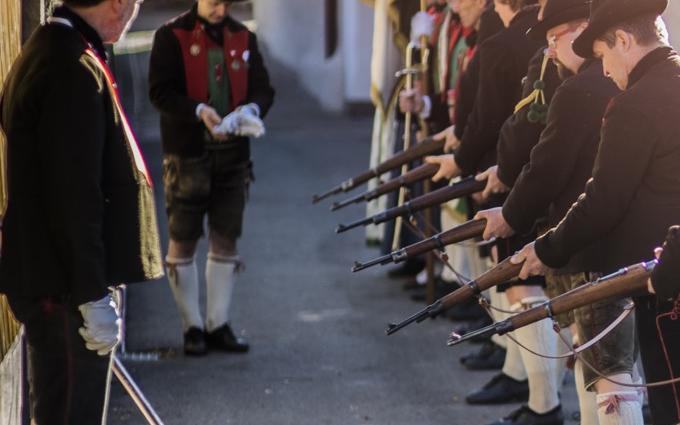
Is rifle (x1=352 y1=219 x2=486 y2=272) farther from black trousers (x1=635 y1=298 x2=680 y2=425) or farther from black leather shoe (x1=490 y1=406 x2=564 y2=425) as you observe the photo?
black leather shoe (x1=490 y1=406 x2=564 y2=425)

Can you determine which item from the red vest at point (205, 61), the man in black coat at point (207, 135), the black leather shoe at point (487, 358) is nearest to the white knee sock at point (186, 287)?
the man in black coat at point (207, 135)

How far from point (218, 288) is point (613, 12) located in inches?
152

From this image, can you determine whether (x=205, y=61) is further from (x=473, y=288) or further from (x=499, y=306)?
(x=473, y=288)

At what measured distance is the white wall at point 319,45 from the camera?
54.4 ft

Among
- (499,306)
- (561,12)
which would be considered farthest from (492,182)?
(499,306)

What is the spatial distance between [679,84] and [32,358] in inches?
84.6

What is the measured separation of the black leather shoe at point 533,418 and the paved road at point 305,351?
0.21 metres

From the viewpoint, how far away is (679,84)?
4199 millimetres

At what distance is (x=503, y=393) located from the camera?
6.63m

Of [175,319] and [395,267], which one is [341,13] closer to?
[395,267]

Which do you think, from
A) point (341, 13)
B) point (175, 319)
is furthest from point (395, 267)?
point (341, 13)

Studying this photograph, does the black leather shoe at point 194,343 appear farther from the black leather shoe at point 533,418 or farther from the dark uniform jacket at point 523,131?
the dark uniform jacket at point 523,131

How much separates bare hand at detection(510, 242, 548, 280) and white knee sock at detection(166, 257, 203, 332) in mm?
3104


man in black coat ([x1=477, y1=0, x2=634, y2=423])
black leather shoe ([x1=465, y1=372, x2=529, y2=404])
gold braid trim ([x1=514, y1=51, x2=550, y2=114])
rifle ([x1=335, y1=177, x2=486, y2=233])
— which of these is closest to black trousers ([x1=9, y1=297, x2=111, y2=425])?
man in black coat ([x1=477, y1=0, x2=634, y2=423])
